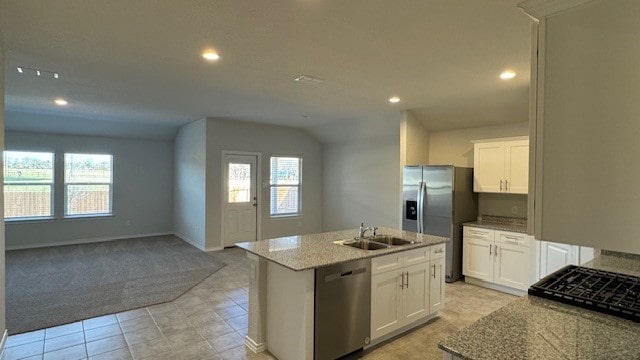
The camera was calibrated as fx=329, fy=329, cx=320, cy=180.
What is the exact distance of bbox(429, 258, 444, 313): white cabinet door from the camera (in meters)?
3.45

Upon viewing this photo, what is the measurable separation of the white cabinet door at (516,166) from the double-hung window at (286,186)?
180 inches

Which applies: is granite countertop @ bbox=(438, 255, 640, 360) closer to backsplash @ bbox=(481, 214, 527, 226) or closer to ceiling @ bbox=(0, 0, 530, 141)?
ceiling @ bbox=(0, 0, 530, 141)

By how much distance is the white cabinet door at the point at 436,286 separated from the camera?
345 cm

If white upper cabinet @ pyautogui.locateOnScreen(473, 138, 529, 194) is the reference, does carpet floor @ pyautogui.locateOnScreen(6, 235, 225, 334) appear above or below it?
below

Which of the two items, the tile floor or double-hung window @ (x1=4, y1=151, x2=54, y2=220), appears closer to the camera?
the tile floor

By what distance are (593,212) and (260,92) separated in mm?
3998

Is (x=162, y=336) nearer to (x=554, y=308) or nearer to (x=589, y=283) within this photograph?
(x=554, y=308)

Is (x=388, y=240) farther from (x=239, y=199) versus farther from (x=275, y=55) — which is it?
(x=239, y=199)

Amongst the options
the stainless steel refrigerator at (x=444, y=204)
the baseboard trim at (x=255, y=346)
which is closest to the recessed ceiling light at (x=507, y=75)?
the stainless steel refrigerator at (x=444, y=204)

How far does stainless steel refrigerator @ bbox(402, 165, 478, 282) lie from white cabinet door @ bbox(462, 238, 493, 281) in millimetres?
103

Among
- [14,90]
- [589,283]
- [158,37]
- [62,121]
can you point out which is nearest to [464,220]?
[589,283]

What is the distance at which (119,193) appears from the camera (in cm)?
768

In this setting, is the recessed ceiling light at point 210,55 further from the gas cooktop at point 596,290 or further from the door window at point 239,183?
the door window at point 239,183

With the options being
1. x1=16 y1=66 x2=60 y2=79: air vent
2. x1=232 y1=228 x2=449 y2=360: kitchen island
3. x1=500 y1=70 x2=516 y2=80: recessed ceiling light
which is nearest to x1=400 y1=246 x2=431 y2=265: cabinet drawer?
x1=232 y1=228 x2=449 y2=360: kitchen island
